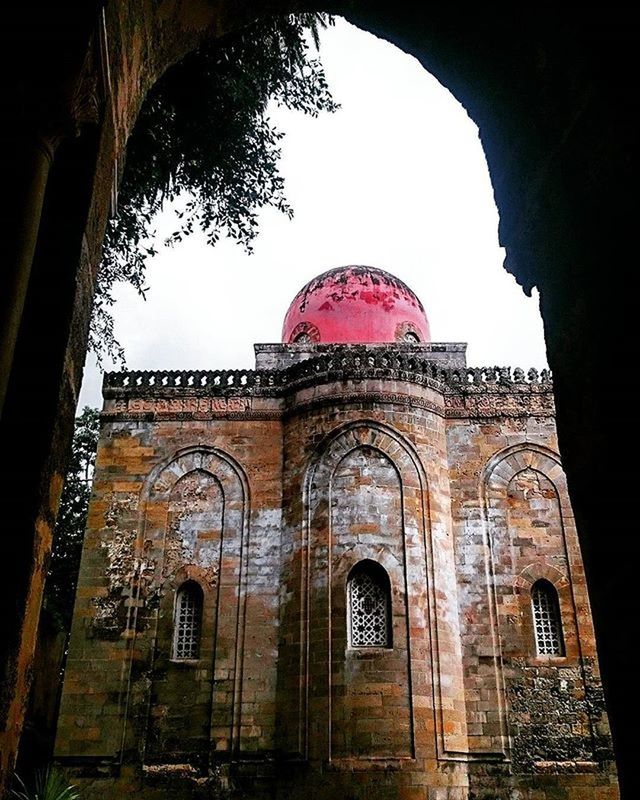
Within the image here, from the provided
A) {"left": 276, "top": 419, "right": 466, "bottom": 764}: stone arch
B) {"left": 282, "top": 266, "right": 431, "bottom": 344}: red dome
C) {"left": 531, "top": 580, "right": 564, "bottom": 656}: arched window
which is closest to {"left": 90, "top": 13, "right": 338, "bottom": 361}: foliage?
{"left": 276, "top": 419, "right": 466, "bottom": 764}: stone arch

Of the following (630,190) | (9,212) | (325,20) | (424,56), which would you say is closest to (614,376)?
(630,190)

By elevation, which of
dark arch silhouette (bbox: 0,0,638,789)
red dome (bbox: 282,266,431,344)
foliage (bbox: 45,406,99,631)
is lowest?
dark arch silhouette (bbox: 0,0,638,789)

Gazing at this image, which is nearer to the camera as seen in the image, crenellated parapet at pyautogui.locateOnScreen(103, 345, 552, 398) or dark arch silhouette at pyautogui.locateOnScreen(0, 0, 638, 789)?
dark arch silhouette at pyautogui.locateOnScreen(0, 0, 638, 789)

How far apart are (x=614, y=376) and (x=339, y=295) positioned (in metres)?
18.3

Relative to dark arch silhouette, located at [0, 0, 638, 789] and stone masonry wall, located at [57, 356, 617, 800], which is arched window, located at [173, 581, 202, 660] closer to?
stone masonry wall, located at [57, 356, 617, 800]

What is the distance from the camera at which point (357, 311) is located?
65.8 ft

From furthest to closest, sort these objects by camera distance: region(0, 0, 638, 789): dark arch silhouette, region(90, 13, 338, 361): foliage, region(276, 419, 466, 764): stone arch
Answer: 1. region(276, 419, 466, 764): stone arch
2. region(90, 13, 338, 361): foliage
3. region(0, 0, 638, 789): dark arch silhouette

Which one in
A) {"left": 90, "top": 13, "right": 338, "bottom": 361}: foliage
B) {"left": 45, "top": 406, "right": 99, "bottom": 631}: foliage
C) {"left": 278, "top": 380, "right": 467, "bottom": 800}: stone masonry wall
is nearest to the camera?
{"left": 90, "top": 13, "right": 338, "bottom": 361}: foliage

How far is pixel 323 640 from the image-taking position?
1236 centimetres

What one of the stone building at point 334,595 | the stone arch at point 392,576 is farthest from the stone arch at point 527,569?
the stone arch at point 392,576

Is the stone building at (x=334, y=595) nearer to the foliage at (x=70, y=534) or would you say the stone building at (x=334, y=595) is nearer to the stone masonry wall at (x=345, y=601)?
the stone masonry wall at (x=345, y=601)

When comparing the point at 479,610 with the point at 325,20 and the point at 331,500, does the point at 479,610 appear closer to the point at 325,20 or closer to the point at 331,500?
the point at 331,500

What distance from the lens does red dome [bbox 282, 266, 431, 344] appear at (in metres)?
19.8

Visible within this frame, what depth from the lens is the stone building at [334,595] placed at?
11.9 meters
